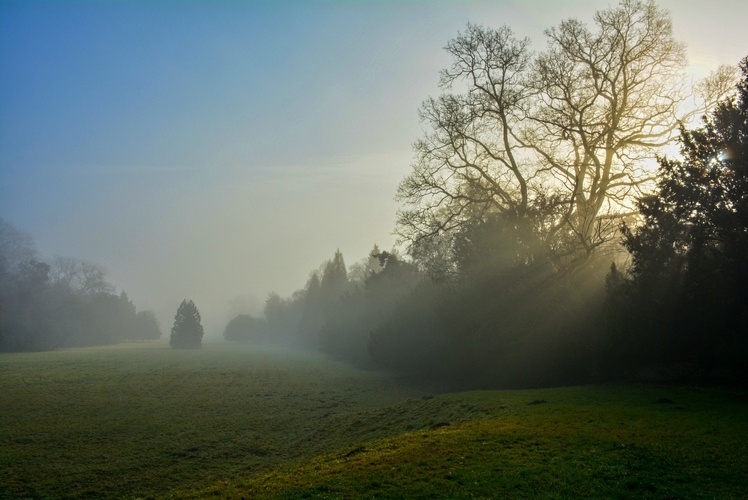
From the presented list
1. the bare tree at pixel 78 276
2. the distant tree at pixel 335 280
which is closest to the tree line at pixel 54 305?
the bare tree at pixel 78 276

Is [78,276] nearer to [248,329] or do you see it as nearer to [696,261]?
[248,329]

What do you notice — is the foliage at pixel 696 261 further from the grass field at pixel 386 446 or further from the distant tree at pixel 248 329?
the distant tree at pixel 248 329

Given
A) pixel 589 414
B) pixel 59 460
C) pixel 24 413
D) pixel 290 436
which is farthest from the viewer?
pixel 24 413

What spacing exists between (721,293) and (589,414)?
366 inches

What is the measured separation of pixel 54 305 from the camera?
97188 millimetres

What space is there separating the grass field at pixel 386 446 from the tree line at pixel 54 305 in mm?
58697

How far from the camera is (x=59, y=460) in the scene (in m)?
16.8

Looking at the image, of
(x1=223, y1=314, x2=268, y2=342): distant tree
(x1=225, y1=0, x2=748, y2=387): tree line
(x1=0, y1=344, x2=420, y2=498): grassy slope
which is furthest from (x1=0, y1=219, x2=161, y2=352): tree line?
(x1=225, y1=0, x2=748, y2=387): tree line

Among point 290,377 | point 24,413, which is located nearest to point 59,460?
point 24,413

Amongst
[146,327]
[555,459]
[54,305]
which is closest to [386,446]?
[555,459]

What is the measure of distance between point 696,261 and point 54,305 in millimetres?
111069

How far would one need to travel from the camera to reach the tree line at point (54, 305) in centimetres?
7812

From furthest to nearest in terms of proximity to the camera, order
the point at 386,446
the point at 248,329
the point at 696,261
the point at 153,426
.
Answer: the point at 248,329 < the point at 153,426 < the point at 696,261 < the point at 386,446

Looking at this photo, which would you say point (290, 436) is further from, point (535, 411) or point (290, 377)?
point (290, 377)
